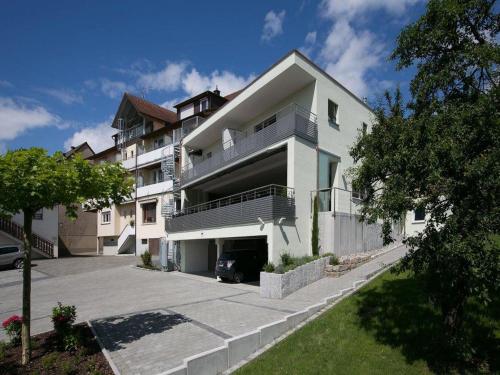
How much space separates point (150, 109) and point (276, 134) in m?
27.0

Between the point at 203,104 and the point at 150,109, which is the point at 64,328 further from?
the point at 150,109

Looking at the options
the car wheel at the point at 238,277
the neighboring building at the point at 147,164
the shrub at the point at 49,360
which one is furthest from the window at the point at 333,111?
the shrub at the point at 49,360

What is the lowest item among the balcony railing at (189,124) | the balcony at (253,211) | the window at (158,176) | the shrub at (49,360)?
the shrub at (49,360)

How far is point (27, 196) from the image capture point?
21.4 feet

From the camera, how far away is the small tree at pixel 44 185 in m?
6.32

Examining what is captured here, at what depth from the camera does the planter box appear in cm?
1273

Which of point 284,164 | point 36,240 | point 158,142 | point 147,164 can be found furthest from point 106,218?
point 284,164

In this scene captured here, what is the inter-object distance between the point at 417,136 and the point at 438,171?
0.87 m

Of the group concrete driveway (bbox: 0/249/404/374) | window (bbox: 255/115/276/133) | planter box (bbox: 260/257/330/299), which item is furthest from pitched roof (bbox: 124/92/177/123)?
planter box (bbox: 260/257/330/299)

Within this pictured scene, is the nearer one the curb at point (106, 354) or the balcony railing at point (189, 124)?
the curb at point (106, 354)

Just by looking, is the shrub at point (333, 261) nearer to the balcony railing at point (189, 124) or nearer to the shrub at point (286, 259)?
the shrub at point (286, 259)

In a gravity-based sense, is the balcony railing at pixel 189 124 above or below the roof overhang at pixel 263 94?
above

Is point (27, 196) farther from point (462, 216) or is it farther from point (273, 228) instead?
point (273, 228)

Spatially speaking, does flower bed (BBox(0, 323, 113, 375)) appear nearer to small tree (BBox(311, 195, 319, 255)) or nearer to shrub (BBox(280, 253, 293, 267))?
shrub (BBox(280, 253, 293, 267))
